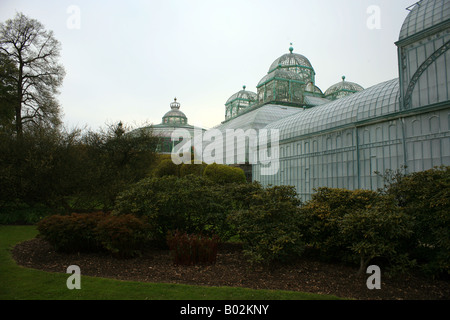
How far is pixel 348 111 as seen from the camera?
15.9m

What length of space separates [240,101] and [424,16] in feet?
111

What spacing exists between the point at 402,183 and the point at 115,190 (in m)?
12.3

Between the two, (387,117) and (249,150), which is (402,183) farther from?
(249,150)

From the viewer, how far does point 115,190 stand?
48.6 feet

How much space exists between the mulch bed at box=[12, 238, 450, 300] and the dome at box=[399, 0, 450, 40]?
10221mm

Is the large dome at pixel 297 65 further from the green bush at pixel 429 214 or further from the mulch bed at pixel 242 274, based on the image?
the mulch bed at pixel 242 274

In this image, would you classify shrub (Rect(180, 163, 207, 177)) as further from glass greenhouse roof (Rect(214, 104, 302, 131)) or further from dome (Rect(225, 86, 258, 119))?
dome (Rect(225, 86, 258, 119))

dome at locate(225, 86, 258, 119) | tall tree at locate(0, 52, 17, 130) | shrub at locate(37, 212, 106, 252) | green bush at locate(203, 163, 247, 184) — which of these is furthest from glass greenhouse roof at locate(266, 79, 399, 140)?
dome at locate(225, 86, 258, 119)

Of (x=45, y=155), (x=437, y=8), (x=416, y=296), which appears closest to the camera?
(x=416, y=296)

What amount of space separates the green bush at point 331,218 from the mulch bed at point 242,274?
424 millimetres

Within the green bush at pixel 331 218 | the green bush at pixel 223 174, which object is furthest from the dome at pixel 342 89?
the green bush at pixel 331 218

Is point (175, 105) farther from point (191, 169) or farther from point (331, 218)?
point (331, 218)
